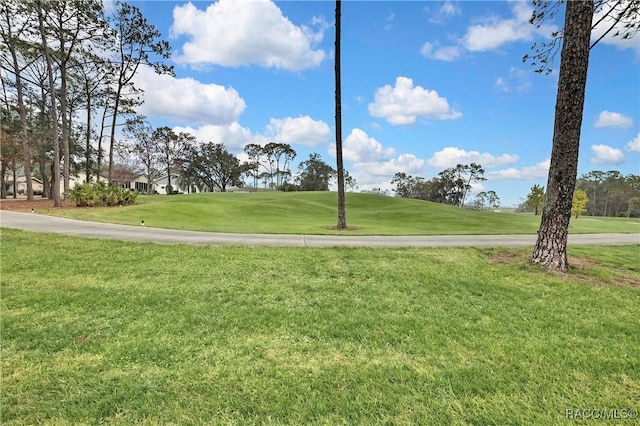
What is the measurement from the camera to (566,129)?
6660 millimetres

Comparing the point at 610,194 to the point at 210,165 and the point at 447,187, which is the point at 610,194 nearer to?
the point at 447,187

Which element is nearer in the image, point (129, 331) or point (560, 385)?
point (560, 385)

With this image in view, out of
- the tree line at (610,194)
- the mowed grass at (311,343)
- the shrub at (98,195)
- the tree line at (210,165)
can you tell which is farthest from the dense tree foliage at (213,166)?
the mowed grass at (311,343)

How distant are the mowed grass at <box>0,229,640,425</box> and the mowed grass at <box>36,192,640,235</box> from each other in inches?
284

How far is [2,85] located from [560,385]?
1559 inches

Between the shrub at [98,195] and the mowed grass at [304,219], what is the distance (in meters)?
1.17

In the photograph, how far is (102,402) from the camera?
8.43ft

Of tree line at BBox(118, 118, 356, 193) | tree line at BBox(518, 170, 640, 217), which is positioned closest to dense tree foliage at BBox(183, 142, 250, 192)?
tree line at BBox(118, 118, 356, 193)

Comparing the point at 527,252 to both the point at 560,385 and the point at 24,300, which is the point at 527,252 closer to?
the point at 560,385

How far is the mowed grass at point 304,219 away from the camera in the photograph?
15.0m

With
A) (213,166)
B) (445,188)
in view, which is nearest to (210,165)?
(213,166)

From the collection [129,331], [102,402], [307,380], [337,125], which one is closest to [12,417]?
[102,402]

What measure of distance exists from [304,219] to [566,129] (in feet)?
58.5

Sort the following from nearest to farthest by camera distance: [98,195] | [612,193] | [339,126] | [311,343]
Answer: [311,343] → [339,126] → [98,195] → [612,193]
